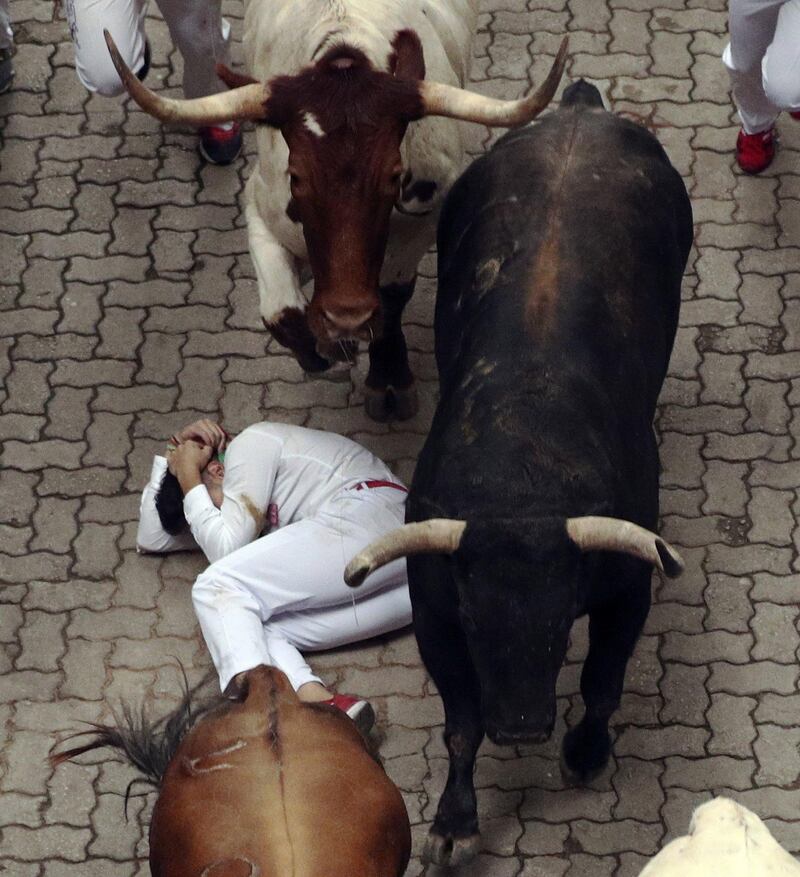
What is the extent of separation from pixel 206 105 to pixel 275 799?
2.43 metres

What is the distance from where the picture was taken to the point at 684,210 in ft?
19.3

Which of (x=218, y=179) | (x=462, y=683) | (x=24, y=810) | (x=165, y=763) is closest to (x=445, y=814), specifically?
(x=462, y=683)

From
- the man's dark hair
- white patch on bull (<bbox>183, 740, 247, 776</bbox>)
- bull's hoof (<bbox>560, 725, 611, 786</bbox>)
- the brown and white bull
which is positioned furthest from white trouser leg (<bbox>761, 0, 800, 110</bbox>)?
white patch on bull (<bbox>183, 740, 247, 776</bbox>)

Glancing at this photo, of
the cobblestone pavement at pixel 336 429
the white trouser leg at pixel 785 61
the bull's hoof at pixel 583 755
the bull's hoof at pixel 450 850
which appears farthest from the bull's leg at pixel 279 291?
the white trouser leg at pixel 785 61

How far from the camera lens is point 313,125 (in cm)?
512

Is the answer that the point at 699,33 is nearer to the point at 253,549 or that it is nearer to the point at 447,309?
the point at 447,309

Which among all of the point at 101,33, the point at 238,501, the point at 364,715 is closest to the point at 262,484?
the point at 238,501

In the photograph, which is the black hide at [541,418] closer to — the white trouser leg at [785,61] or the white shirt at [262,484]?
the white shirt at [262,484]

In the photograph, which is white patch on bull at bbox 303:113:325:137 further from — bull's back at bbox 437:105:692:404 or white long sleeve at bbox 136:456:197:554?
white long sleeve at bbox 136:456:197:554

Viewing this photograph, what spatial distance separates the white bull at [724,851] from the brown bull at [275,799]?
1.28 meters

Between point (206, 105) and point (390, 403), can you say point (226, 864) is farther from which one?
point (390, 403)

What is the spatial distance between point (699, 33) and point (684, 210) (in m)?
2.71

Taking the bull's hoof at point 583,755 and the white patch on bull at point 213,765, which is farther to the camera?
the bull's hoof at point 583,755

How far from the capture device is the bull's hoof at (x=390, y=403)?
6.71 m
